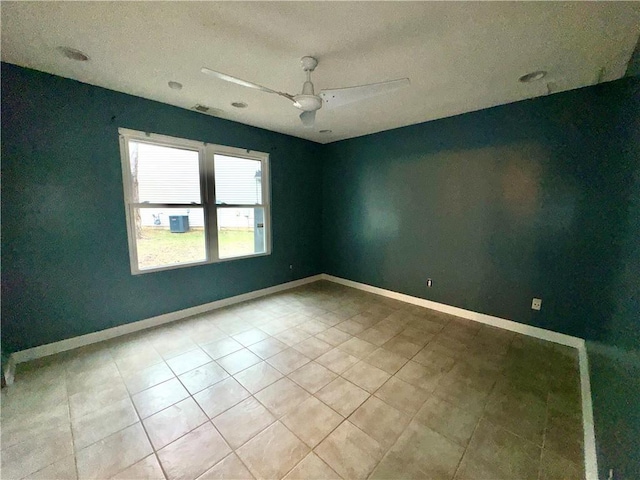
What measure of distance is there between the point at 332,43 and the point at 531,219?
2779 millimetres

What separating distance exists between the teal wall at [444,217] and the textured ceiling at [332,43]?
36 cm

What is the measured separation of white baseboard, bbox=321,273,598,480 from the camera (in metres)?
1.47

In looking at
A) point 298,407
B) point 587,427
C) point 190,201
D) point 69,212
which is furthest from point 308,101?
point 587,427

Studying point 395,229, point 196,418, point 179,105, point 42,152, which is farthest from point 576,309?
point 42,152

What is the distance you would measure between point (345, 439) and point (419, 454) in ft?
1.46

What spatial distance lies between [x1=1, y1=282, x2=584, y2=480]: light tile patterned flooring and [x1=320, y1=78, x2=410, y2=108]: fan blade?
2.31 meters

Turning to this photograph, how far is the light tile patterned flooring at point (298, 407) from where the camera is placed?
1408 millimetres

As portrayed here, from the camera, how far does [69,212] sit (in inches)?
96.7

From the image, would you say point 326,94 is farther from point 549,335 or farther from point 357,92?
point 549,335

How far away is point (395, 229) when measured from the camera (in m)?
3.95

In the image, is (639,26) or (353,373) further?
(353,373)

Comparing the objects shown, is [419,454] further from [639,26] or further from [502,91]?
[502,91]

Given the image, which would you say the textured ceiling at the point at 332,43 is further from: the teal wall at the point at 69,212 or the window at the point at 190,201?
the window at the point at 190,201

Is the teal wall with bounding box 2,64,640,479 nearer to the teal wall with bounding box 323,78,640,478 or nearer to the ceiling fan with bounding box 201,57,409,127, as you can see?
the teal wall with bounding box 323,78,640,478
